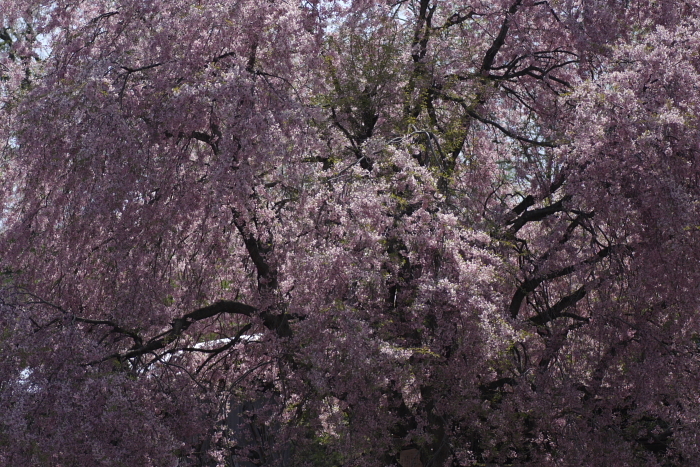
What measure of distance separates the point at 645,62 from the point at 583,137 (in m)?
1.07

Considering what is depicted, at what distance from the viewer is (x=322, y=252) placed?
25.2ft

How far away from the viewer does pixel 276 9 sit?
8.25 meters

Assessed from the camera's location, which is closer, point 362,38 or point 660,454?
point 660,454

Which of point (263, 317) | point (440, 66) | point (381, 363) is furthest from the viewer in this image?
point (440, 66)

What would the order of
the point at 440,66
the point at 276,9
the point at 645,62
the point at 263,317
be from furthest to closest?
the point at 440,66 → the point at 263,317 → the point at 276,9 → the point at 645,62

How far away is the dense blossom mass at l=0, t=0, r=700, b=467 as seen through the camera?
23.4 feet

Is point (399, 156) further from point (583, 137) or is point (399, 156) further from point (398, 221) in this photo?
point (583, 137)

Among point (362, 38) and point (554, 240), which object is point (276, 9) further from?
point (554, 240)

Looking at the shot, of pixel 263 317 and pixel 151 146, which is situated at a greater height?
pixel 151 146

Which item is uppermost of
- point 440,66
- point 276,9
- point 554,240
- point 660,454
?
point 440,66

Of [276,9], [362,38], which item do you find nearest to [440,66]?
[362,38]

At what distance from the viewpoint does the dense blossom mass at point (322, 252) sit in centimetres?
713

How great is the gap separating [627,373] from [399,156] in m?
3.41

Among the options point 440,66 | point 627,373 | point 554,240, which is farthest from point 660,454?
point 440,66
